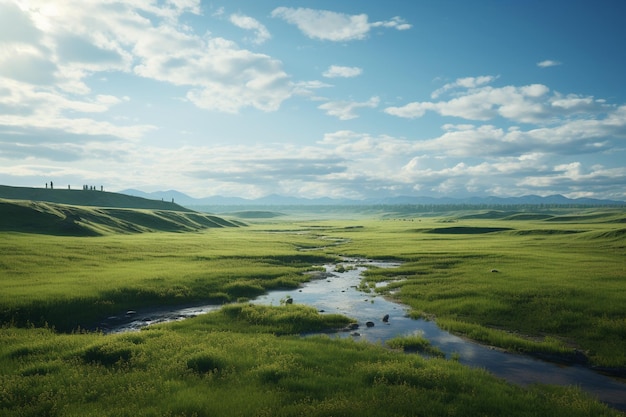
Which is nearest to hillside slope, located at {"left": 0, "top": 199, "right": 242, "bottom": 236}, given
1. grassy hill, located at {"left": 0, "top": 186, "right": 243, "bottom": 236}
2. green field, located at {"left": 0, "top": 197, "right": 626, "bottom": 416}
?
grassy hill, located at {"left": 0, "top": 186, "right": 243, "bottom": 236}

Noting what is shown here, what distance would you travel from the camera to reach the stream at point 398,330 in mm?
19359

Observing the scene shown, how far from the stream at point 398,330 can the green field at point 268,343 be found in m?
1.52

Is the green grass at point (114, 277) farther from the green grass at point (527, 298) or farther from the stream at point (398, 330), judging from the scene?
the green grass at point (527, 298)

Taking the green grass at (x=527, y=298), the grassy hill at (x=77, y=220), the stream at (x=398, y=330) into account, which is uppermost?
the grassy hill at (x=77, y=220)

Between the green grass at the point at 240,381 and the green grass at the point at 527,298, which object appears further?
the green grass at the point at 527,298

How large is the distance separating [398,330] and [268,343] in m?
10.2

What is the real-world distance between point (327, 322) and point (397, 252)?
46909 millimetres

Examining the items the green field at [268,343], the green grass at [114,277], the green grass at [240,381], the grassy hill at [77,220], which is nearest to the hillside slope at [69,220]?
the grassy hill at [77,220]

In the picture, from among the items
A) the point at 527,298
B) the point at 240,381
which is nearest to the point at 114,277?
the point at 240,381

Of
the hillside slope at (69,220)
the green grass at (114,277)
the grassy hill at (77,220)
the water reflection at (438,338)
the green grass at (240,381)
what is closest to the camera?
the green grass at (240,381)

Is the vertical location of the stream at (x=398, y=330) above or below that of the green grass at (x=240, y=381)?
below

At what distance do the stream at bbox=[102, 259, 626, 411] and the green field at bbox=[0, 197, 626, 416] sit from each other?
1.52m

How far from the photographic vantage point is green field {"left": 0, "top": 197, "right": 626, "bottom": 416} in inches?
596

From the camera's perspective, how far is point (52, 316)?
93.6ft
